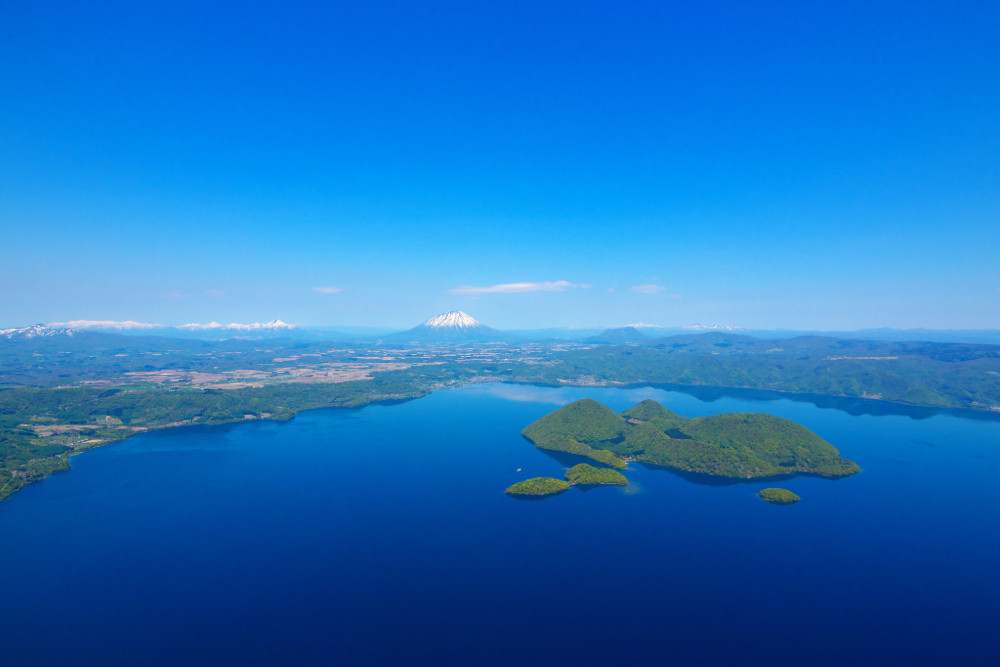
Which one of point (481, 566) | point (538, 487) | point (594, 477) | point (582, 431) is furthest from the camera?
point (582, 431)

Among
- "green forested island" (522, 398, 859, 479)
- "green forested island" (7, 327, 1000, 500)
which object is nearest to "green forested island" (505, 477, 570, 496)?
"green forested island" (7, 327, 1000, 500)

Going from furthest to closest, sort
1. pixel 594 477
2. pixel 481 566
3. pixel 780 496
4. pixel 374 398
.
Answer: pixel 374 398 < pixel 594 477 < pixel 780 496 < pixel 481 566

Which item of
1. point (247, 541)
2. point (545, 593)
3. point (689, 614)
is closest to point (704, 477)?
point (689, 614)

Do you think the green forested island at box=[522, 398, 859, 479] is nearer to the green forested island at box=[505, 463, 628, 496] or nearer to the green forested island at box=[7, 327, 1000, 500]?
the green forested island at box=[7, 327, 1000, 500]

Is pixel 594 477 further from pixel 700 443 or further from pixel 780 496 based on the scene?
pixel 780 496

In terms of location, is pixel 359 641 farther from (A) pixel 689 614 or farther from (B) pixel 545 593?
(A) pixel 689 614

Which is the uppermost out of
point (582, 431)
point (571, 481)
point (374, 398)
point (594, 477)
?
point (582, 431)

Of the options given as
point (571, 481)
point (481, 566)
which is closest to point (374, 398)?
point (571, 481)
